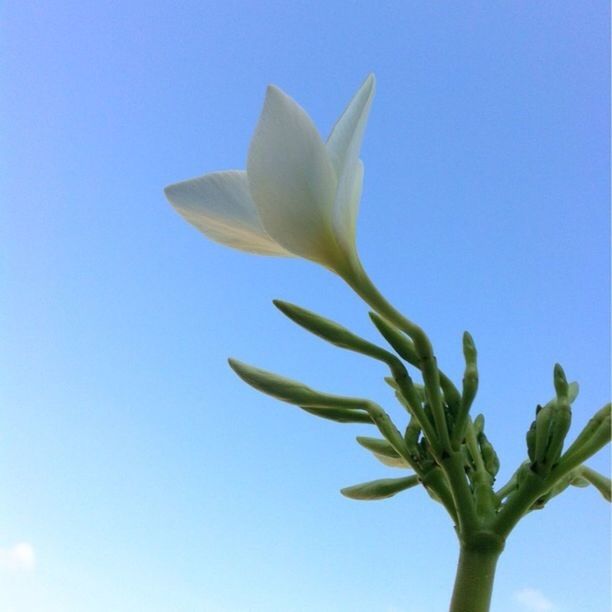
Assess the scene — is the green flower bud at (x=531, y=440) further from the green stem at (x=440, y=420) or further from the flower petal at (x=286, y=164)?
the flower petal at (x=286, y=164)

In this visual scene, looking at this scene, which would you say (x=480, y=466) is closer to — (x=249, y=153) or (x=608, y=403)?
(x=608, y=403)

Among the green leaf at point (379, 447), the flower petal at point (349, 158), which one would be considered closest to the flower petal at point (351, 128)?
the flower petal at point (349, 158)

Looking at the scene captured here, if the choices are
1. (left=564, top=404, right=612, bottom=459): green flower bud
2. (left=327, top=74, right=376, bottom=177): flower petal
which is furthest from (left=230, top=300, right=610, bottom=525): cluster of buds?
(left=327, top=74, right=376, bottom=177): flower petal

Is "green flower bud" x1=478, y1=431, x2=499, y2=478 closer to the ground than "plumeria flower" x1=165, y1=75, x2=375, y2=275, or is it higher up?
closer to the ground

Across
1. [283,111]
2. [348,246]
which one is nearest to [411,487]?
[348,246]

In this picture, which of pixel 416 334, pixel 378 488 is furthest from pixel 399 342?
pixel 378 488

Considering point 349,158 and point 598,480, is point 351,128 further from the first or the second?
point 598,480

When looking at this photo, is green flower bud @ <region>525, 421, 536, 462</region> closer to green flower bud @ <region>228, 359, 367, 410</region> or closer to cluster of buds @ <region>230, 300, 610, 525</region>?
cluster of buds @ <region>230, 300, 610, 525</region>
